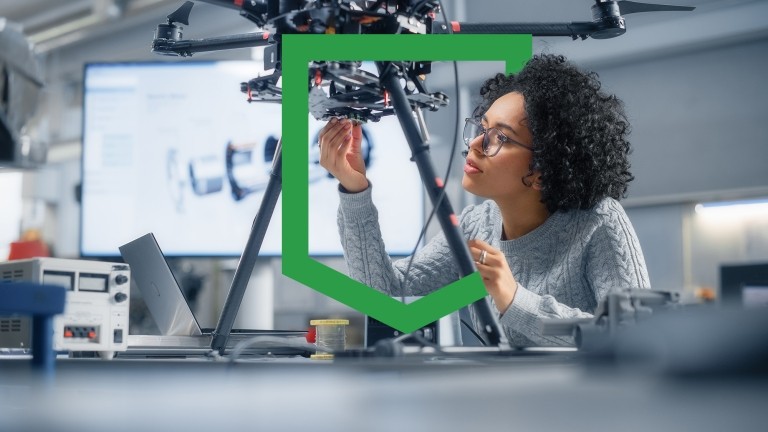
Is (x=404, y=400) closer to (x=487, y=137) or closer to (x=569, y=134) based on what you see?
(x=487, y=137)

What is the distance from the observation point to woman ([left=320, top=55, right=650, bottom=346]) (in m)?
1.20

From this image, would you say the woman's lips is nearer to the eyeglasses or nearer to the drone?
the eyeglasses

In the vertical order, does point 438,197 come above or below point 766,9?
below

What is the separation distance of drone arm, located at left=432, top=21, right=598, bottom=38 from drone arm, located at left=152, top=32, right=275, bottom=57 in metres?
0.21

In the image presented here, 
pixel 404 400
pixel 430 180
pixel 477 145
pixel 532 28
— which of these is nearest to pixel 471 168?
pixel 477 145

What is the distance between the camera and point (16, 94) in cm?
41

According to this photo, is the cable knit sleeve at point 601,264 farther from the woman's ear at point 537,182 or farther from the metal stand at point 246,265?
the metal stand at point 246,265

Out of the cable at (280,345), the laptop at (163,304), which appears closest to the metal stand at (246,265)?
the cable at (280,345)

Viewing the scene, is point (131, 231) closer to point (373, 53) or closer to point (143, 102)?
point (143, 102)

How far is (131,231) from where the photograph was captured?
1.81 meters

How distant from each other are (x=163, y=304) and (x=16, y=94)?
0.71 meters

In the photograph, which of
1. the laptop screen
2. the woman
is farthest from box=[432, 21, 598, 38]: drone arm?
the laptop screen

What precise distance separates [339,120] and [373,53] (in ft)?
0.74

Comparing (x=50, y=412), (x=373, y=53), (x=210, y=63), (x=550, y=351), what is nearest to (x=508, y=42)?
(x=373, y=53)
